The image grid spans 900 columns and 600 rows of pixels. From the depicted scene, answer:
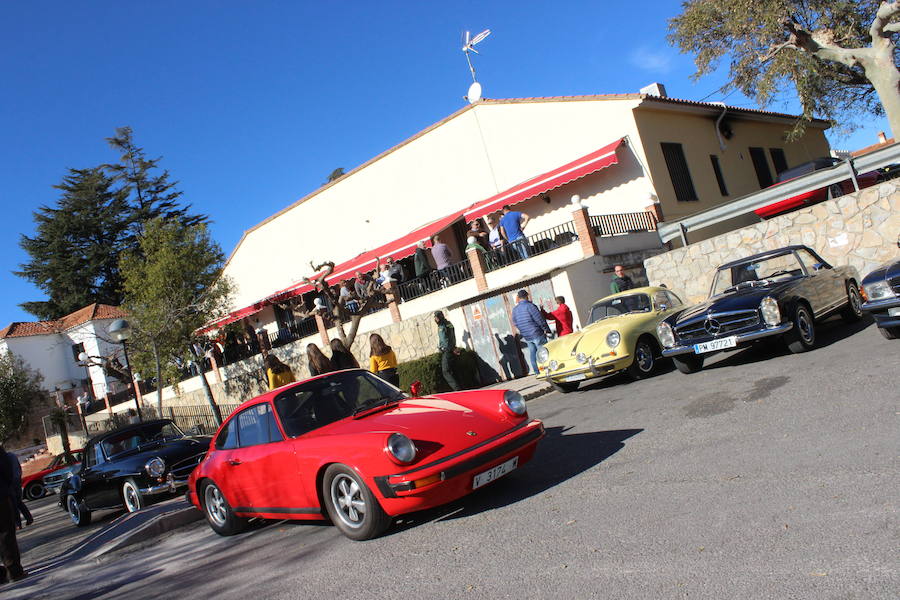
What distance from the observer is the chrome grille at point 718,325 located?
30.2ft

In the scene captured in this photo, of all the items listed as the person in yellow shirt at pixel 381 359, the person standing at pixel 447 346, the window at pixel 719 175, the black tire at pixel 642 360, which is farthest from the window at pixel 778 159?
the person in yellow shirt at pixel 381 359

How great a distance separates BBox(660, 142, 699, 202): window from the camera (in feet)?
71.8

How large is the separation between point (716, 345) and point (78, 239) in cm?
5066

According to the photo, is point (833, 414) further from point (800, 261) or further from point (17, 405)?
point (17, 405)

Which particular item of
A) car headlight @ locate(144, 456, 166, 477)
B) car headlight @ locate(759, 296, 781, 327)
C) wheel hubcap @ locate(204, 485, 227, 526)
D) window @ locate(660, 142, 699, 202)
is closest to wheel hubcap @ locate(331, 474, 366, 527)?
wheel hubcap @ locate(204, 485, 227, 526)

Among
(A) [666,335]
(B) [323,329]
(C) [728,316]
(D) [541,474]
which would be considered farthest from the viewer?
(B) [323,329]

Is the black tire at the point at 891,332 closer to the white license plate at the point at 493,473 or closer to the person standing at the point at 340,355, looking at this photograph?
the white license plate at the point at 493,473

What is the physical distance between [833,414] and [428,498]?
364cm

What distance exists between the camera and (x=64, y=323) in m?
51.8

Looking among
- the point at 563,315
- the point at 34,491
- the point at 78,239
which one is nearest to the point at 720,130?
the point at 563,315

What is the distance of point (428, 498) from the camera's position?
212 inches

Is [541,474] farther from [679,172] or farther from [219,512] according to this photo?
[679,172]

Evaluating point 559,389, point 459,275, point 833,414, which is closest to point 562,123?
point 459,275

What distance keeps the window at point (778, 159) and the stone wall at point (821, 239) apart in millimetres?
14436
